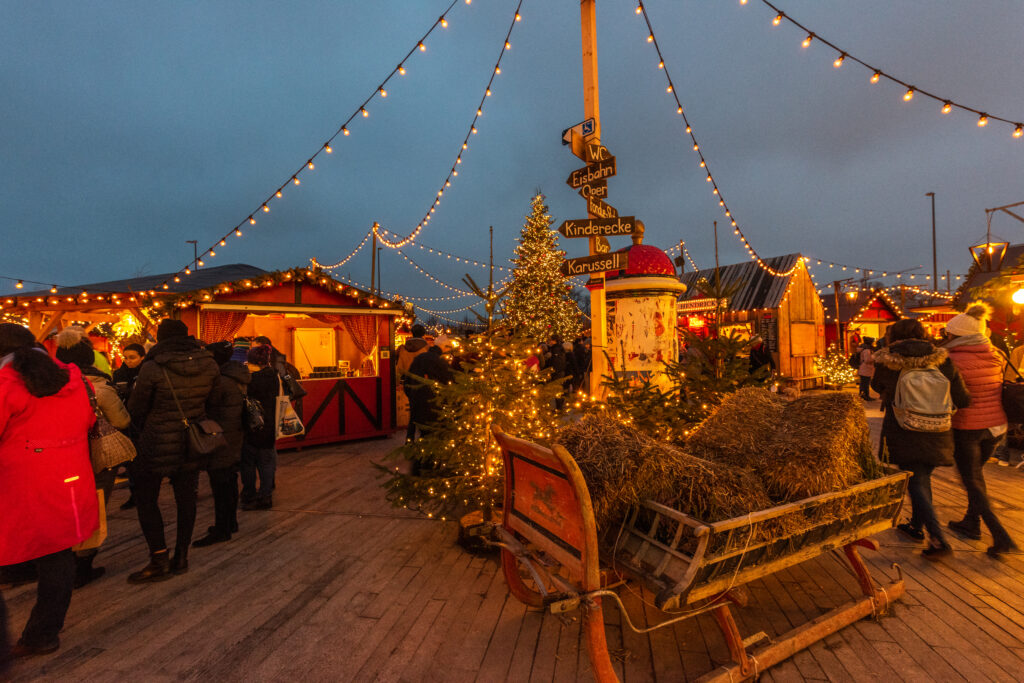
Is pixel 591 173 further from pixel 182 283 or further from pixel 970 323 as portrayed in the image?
pixel 182 283

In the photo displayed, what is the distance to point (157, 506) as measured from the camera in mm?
3621

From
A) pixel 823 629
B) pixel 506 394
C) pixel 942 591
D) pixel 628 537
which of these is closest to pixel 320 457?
pixel 506 394

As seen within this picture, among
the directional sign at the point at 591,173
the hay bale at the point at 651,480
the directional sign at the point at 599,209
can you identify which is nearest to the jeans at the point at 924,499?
the hay bale at the point at 651,480

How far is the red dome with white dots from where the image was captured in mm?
7105

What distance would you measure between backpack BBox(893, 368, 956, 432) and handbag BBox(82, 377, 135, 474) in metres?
5.84

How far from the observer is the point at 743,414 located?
3.24 meters

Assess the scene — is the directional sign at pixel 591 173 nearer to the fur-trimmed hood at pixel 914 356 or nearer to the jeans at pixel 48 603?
the fur-trimmed hood at pixel 914 356

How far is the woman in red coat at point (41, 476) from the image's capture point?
260 centimetres

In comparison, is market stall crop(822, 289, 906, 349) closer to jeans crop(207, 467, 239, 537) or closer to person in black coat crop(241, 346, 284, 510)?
person in black coat crop(241, 346, 284, 510)

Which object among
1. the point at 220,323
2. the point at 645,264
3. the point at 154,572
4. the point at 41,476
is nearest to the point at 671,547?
the point at 41,476

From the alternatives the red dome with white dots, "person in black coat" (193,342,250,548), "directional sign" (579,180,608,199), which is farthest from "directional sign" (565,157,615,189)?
"person in black coat" (193,342,250,548)

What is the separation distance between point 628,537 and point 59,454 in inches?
130

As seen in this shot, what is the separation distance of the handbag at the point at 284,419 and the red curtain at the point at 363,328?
13.0ft

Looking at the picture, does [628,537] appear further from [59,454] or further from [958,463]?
[958,463]
